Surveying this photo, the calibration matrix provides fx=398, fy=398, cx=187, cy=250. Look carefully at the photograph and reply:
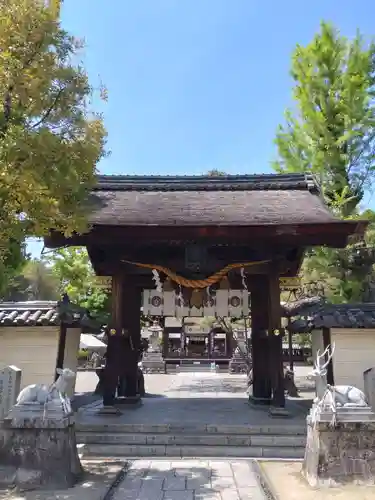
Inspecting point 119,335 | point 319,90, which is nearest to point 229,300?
point 119,335

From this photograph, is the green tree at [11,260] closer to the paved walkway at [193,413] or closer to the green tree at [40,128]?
the green tree at [40,128]

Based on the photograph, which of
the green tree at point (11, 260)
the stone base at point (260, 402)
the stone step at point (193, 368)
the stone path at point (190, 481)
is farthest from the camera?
the stone step at point (193, 368)

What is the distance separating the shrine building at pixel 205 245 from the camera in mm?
8258

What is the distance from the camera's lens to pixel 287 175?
11664mm

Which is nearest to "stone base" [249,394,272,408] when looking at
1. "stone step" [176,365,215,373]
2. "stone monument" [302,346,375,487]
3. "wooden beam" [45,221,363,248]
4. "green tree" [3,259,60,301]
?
"wooden beam" [45,221,363,248]

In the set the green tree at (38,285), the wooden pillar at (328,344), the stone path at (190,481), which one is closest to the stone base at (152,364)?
the green tree at (38,285)

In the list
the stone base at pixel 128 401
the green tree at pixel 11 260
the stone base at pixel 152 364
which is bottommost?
the stone base at pixel 128 401

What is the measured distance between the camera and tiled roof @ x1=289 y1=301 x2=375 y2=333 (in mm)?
8553

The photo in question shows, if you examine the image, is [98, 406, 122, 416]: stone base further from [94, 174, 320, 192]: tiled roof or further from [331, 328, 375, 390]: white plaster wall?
[94, 174, 320, 192]: tiled roof

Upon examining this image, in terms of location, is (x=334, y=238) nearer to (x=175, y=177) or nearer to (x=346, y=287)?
(x=175, y=177)

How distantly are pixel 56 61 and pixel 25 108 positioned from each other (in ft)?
2.87

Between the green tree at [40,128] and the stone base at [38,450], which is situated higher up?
the green tree at [40,128]

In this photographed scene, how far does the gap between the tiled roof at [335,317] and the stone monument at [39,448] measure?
543 cm

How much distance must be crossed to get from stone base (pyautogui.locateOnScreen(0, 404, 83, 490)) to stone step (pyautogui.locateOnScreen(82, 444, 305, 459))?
1.46 m
